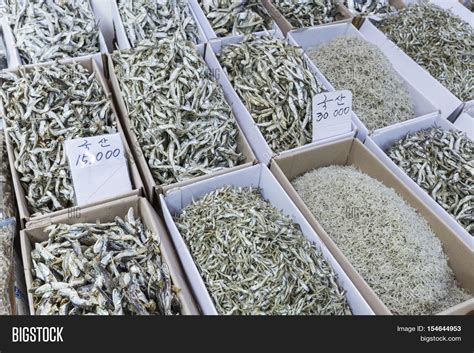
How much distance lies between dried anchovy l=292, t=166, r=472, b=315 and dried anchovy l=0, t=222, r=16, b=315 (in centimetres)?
116

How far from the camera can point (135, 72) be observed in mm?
1866

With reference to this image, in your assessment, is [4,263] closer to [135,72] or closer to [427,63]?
[135,72]

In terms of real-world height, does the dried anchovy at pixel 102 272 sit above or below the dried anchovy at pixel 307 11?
below

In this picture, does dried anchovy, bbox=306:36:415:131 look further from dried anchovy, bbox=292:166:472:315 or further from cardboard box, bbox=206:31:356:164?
dried anchovy, bbox=292:166:472:315

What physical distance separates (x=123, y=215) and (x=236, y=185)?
1.58ft

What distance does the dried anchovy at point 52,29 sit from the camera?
2.00 meters

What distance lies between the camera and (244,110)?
188 cm

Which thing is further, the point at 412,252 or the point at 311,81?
the point at 311,81

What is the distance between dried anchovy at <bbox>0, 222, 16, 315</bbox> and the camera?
4.35ft

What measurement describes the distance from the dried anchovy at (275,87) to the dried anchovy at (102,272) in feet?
2.44

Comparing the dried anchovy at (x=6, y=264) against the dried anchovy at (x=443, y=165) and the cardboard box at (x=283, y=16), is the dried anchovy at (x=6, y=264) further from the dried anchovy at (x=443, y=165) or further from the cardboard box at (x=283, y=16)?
the cardboard box at (x=283, y=16)

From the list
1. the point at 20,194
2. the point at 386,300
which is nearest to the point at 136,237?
the point at 20,194

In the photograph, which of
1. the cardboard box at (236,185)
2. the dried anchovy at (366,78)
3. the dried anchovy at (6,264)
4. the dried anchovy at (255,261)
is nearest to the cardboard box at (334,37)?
the dried anchovy at (366,78)
